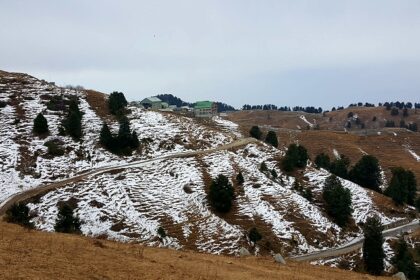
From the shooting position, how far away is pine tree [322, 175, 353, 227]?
68000 mm

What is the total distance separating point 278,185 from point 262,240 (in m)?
16.6

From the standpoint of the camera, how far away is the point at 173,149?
79.3 m

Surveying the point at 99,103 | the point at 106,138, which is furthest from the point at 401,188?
the point at 99,103

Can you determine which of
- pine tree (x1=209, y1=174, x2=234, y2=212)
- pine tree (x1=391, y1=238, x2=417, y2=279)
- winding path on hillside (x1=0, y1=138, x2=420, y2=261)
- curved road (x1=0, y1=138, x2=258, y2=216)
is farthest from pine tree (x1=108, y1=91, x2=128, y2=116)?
pine tree (x1=391, y1=238, x2=417, y2=279)

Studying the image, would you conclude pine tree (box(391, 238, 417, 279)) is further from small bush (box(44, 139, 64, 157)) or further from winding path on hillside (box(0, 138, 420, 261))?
small bush (box(44, 139, 64, 157))

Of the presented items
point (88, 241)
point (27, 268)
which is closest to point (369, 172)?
point (88, 241)

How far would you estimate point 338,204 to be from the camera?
2687 inches

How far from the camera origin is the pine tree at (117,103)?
299 feet

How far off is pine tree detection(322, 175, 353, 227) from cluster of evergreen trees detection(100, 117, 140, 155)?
3574 cm

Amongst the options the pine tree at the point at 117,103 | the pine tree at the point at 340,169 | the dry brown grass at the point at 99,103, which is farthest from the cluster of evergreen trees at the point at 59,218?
the pine tree at the point at 340,169

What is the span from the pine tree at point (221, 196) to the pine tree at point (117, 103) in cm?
3601

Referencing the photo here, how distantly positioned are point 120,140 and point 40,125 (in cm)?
1420

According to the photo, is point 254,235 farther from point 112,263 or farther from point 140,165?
point 112,263

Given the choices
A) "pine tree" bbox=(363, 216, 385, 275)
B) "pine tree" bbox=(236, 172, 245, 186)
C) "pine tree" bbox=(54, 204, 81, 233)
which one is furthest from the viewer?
"pine tree" bbox=(236, 172, 245, 186)
